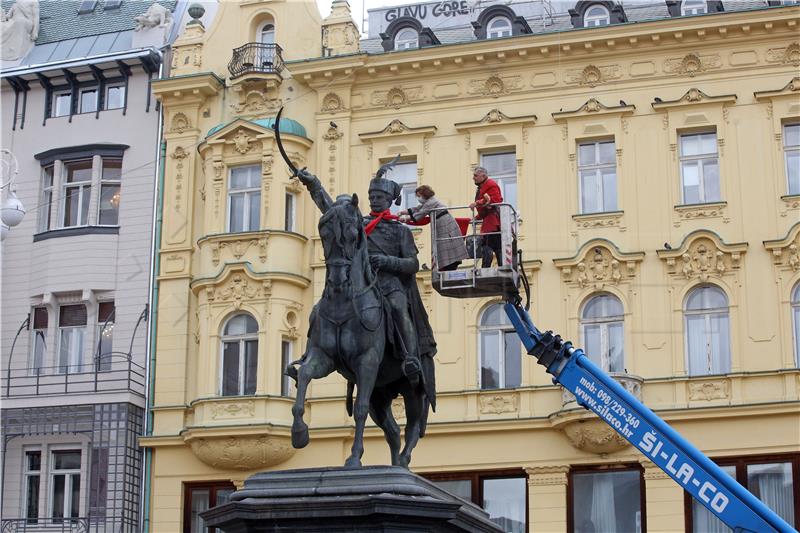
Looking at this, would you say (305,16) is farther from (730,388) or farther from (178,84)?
(730,388)

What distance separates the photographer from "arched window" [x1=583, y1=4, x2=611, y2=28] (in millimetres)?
32969

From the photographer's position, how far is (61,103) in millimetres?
35531

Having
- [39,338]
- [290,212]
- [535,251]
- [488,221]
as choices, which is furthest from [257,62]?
[488,221]

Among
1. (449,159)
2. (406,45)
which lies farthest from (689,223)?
(406,45)

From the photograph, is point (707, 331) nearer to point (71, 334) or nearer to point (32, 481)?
point (71, 334)

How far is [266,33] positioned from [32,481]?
11966 mm

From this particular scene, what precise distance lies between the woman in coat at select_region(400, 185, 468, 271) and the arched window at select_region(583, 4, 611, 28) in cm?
1753

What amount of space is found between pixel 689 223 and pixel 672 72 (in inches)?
136

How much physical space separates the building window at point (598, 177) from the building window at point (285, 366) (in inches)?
280

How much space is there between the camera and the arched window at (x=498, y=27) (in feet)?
111

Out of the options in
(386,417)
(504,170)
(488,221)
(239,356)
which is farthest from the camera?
(504,170)

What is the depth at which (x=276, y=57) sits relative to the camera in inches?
1355

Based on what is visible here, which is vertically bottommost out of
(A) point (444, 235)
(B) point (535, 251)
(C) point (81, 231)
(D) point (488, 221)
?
(A) point (444, 235)

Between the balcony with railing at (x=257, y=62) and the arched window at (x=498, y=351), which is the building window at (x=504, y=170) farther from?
the balcony with railing at (x=257, y=62)
